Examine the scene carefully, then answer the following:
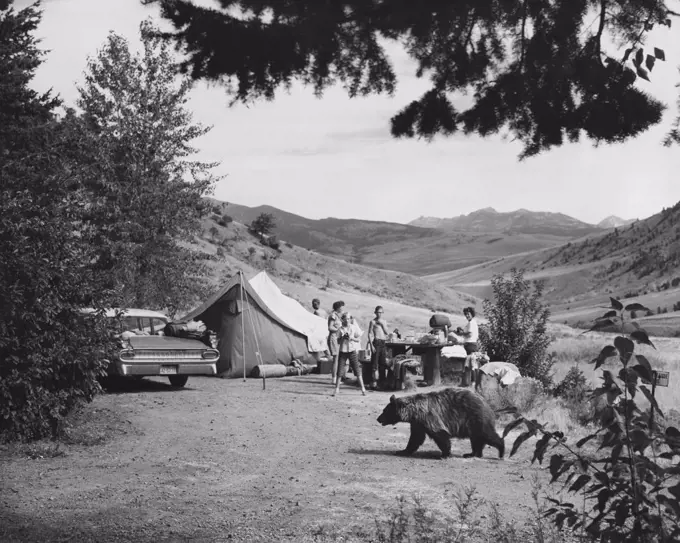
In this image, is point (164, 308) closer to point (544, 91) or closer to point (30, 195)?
point (30, 195)

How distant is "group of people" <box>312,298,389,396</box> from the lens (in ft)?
52.3

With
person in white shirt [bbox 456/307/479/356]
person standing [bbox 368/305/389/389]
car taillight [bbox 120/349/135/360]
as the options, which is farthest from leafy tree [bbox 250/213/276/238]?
car taillight [bbox 120/349/135/360]

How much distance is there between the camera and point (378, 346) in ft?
57.1

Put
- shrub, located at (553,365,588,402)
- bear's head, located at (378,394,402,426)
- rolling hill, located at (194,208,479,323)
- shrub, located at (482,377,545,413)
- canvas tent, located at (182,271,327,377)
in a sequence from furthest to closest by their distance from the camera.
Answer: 1. rolling hill, located at (194,208,479,323)
2. canvas tent, located at (182,271,327,377)
3. shrub, located at (553,365,588,402)
4. shrub, located at (482,377,545,413)
5. bear's head, located at (378,394,402,426)

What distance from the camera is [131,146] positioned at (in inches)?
1059

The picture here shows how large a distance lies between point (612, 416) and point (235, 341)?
15873 mm

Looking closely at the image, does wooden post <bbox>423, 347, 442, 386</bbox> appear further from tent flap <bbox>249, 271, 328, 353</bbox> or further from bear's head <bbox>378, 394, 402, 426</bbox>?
bear's head <bbox>378, 394, 402, 426</bbox>

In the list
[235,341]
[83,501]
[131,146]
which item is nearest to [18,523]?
[83,501]

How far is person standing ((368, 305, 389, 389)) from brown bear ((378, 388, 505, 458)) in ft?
23.7

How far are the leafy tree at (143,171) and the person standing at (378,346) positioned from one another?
10.8m

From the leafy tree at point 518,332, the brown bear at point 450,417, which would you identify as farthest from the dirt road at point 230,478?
the leafy tree at point 518,332

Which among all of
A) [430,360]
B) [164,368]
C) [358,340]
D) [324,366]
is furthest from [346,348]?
[324,366]

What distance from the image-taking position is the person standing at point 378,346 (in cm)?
1741

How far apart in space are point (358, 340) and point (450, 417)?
23.6 feet
